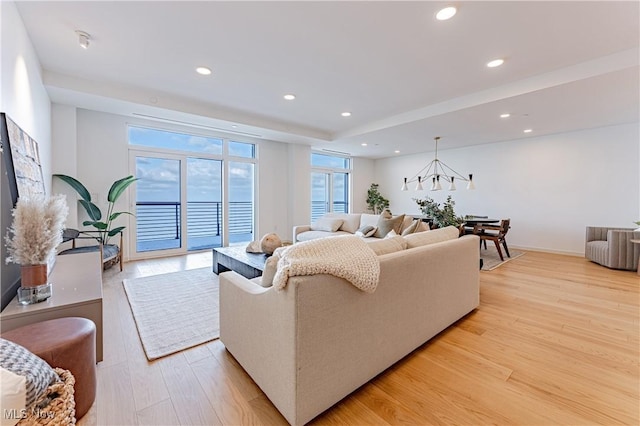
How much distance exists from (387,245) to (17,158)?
2.82 metres

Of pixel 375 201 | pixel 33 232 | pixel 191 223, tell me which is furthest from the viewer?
pixel 375 201

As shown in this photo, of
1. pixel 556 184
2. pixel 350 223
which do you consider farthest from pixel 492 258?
pixel 350 223

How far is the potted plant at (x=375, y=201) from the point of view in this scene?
8.51m

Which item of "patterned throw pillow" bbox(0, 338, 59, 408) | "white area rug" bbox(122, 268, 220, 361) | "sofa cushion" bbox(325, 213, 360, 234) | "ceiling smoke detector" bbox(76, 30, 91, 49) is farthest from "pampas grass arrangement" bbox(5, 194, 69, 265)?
"sofa cushion" bbox(325, 213, 360, 234)

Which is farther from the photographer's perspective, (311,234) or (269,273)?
(311,234)

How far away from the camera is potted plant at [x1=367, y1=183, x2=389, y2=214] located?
335 inches

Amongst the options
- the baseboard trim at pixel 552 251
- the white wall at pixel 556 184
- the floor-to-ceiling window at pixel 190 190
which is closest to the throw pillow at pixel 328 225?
the floor-to-ceiling window at pixel 190 190

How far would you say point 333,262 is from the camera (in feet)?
4.36

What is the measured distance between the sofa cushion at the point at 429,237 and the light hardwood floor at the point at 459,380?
0.78m

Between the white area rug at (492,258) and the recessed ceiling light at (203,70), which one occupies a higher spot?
the recessed ceiling light at (203,70)

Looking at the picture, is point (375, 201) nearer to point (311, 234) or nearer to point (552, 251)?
point (311, 234)

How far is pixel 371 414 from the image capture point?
139 centimetres

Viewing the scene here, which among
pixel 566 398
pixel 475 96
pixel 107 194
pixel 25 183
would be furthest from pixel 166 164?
pixel 566 398

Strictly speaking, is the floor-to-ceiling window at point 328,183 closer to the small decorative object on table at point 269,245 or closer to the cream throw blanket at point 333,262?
the small decorative object on table at point 269,245
